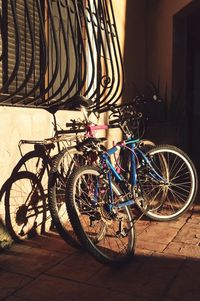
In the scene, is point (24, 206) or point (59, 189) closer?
A: point (59, 189)

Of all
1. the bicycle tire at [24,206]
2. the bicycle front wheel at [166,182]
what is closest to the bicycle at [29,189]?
the bicycle tire at [24,206]

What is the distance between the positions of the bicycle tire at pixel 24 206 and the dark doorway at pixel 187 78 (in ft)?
9.31

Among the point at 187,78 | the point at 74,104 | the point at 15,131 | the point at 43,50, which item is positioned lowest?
the point at 15,131

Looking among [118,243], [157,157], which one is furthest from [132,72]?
[118,243]

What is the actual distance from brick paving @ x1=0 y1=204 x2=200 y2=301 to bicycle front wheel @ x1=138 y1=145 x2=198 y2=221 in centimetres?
49

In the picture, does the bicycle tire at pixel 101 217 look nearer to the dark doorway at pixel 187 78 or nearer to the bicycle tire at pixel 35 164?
the bicycle tire at pixel 35 164

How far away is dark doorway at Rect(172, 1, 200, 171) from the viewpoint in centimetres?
621

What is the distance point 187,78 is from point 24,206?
479cm

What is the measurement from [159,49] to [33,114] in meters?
3.54

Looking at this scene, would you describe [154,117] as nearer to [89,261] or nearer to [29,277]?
[89,261]

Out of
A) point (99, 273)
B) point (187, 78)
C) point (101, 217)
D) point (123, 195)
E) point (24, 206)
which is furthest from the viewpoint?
point (187, 78)

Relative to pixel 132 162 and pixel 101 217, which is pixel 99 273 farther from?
pixel 132 162

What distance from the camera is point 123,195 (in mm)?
3162

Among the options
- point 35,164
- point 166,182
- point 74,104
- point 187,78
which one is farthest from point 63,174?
point 187,78
